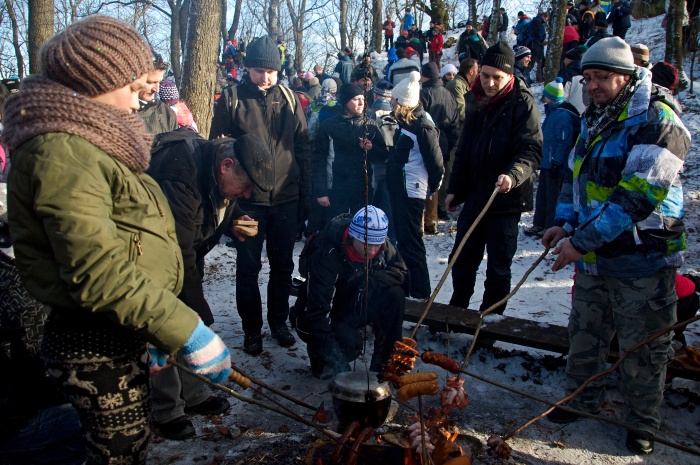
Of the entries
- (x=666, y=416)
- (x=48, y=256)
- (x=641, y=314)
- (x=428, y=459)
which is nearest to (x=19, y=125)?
(x=48, y=256)

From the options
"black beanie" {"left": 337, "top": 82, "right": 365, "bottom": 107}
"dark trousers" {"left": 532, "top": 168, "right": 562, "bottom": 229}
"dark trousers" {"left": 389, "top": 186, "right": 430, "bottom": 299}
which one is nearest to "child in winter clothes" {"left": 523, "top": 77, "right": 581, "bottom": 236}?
"dark trousers" {"left": 532, "top": 168, "right": 562, "bottom": 229}

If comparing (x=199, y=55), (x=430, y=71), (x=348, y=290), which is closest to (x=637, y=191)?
(x=348, y=290)

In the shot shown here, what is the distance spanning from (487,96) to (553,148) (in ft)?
9.28

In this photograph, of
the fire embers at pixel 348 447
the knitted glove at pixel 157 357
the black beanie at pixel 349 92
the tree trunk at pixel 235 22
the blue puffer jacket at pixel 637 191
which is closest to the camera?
the knitted glove at pixel 157 357

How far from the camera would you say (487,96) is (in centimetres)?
424

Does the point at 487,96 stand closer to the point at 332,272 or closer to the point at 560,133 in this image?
the point at 332,272

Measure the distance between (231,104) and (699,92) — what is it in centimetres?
1210

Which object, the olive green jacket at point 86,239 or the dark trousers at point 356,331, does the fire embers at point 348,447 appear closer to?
the olive green jacket at point 86,239

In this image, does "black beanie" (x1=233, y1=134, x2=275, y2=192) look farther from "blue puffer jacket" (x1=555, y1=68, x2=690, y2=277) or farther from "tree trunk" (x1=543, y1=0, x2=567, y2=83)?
"tree trunk" (x1=543, y1=0, x2=567, y2=83)

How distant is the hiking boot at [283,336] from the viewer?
15.2ft

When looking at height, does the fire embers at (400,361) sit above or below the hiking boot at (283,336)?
above

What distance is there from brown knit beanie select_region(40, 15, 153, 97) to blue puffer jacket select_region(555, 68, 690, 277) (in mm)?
2470

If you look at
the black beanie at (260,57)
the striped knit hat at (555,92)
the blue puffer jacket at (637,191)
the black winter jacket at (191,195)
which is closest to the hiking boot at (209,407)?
the black winter jacket at (191,195)

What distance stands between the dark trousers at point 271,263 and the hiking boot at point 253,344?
4 centimetres
